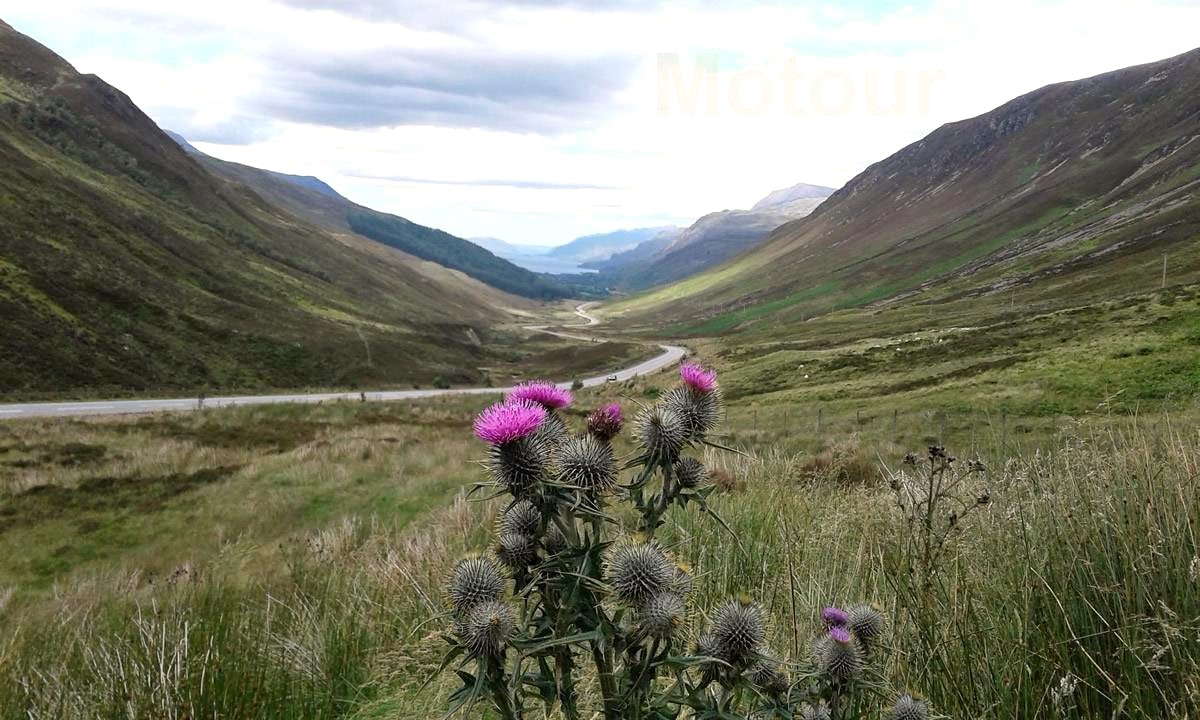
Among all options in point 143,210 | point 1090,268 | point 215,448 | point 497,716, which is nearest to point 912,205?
point 1090,268

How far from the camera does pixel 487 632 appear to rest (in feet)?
8.12

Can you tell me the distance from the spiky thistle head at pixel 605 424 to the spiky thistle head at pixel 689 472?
11.8 inches

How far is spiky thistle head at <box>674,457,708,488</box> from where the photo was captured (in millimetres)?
2848

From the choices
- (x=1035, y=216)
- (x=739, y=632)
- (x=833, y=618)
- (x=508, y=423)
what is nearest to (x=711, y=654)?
(x=739, y=632)

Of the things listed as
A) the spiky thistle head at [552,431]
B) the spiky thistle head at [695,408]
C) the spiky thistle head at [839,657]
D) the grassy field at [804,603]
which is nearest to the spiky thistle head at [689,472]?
the spiky thistle head at [695,408]

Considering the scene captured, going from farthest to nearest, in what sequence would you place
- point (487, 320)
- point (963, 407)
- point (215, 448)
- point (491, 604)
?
point (487, 320), point (963, 407), point (215, 448), point (491, 604)

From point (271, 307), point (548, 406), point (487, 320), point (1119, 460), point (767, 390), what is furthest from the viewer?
point (487, 320)

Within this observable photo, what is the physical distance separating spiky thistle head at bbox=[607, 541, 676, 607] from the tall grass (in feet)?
1.13

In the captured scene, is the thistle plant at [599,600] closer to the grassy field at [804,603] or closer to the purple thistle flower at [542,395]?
the purple thistle flower at [542,395]

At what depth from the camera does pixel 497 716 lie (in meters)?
4.37

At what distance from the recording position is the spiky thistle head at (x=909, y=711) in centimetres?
256

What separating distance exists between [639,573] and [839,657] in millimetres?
867

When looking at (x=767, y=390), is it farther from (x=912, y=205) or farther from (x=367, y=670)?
(x=912, y=205)

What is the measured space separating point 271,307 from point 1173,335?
286ft
